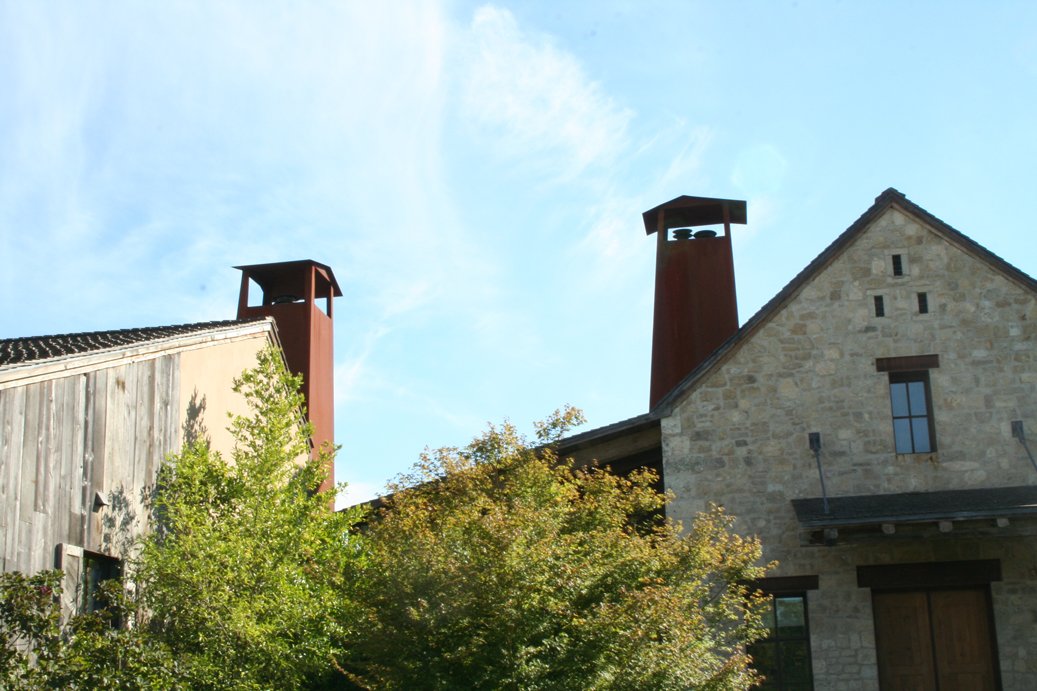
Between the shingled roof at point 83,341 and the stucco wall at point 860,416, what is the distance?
7.41 meters

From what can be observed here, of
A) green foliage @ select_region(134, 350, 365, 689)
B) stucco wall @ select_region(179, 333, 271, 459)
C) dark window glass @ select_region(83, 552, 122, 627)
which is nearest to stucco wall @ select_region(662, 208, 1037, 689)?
green foliage @ select_region(134, 350, 365, 689)

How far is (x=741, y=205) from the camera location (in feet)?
93.4

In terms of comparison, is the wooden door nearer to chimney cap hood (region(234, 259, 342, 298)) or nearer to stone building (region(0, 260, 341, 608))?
stone building (region(0, 260, 341, 608))

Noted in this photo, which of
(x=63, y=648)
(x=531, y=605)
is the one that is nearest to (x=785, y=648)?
(x=531, y=605)

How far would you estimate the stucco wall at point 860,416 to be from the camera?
691 inches

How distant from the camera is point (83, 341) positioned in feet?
54.5

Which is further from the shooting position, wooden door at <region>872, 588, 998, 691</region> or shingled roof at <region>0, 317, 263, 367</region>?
wooden door at <region>872, 588, 998, 691</region>

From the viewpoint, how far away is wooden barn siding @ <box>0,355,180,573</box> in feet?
41.2

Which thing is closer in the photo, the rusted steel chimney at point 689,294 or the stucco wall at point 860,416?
the stucco wall at point 860,416

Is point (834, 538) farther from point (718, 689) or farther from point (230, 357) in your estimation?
point (230, 357)

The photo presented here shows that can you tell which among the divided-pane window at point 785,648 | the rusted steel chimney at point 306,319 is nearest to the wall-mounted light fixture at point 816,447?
the divided-pane window at point 785,648

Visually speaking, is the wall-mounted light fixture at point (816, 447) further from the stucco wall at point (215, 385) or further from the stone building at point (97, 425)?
the stone building at point (97, 425)

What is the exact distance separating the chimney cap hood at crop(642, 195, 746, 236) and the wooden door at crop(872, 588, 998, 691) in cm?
1249

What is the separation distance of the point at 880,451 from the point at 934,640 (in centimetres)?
279
